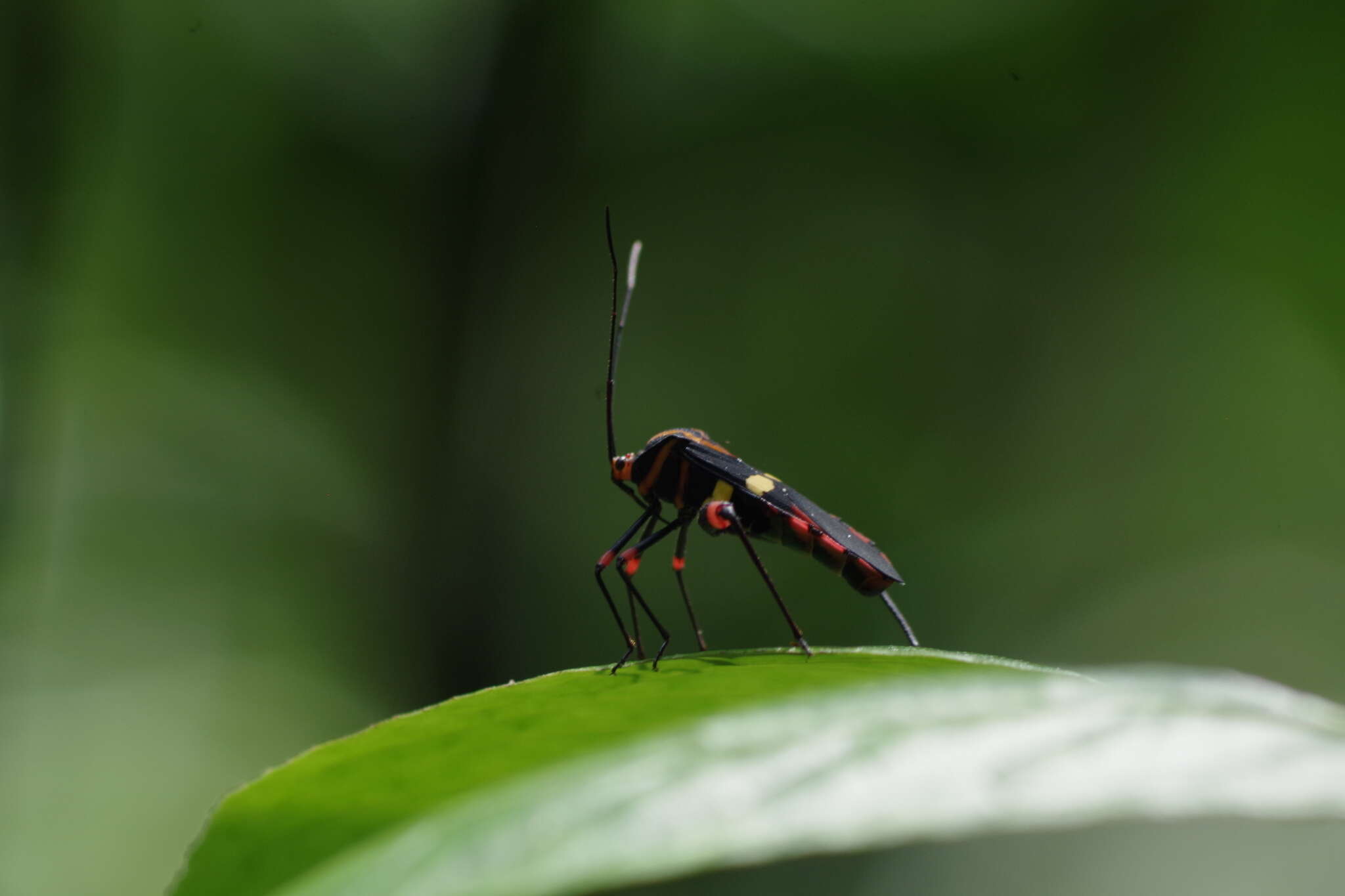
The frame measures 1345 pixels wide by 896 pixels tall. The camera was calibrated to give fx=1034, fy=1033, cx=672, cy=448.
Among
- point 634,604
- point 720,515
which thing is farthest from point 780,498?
point 634,604

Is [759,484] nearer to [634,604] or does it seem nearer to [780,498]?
[780,498]

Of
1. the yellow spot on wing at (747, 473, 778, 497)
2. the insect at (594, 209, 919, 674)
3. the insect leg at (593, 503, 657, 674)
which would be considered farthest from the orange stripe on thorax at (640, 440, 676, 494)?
the yellow spot on wing at (747, 473, 778, 497)

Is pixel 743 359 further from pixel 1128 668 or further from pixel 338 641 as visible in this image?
pixel 1128 668

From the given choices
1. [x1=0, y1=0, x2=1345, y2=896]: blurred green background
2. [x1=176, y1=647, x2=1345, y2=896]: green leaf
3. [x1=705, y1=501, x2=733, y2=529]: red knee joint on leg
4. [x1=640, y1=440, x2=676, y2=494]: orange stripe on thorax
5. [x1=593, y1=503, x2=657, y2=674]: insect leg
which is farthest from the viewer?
[x1=0, y1=0, x2=1345, y2=896]: blurred green background

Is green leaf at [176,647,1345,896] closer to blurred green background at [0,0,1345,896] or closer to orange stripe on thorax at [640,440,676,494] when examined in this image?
orange stripe on thorax at [640,440,676,494]

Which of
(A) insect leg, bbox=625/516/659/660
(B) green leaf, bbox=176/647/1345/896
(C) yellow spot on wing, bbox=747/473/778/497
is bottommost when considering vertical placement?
(A) insect leg, bbox=625/516/659/660

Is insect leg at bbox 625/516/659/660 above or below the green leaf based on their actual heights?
below
